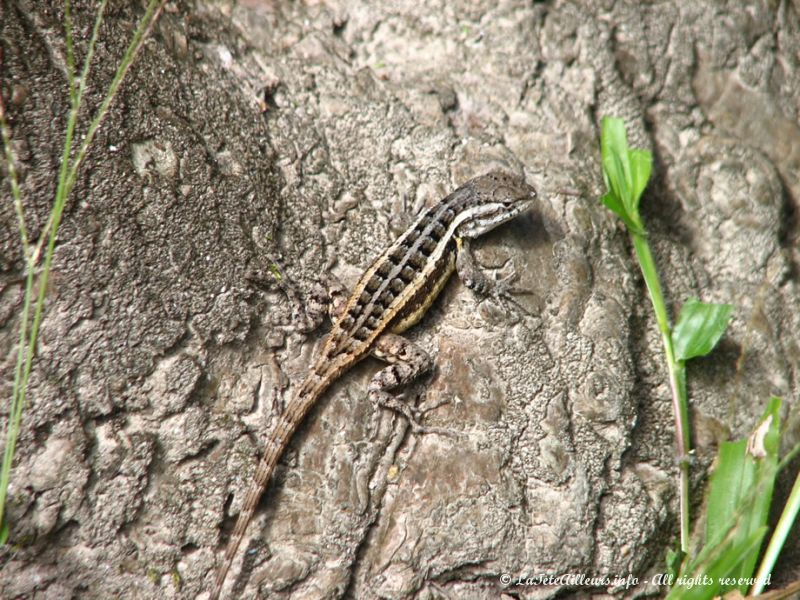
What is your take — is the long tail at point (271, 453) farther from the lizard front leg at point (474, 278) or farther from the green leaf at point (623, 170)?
the green leaf at point (623, 170)

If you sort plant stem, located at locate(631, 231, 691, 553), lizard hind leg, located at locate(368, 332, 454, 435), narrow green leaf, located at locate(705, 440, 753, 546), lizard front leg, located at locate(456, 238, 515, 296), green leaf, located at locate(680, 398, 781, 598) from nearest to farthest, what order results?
green leaf, located at locate(680, 398, 781, 598) → narrow green leaf, located at locate(705, 440, 753, 546) → lizard hind leg, located at locate(368, 332, 454, 435) → plant stem, located at locate(631, 231, 691, 553) → lizard front leg, located at locate(456, 238, 515, 296)

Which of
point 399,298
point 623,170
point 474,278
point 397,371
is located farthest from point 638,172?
point 397,371

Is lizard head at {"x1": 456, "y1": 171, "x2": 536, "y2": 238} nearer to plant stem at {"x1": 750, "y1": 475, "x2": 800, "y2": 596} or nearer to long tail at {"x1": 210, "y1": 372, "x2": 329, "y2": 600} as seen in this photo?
long tail at {"x1": 210, "y1": 372, "x2": 329, "y2": 600}

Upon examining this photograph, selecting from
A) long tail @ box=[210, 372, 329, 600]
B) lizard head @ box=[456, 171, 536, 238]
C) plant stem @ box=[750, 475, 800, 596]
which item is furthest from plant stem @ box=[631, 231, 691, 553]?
long tail @ box=[210, 372, 329, 600]

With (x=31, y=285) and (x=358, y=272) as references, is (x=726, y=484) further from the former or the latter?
(x=31, y=285)

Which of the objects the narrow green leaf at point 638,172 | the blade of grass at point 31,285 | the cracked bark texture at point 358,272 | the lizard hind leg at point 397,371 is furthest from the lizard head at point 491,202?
the blade of grass at point 31,285

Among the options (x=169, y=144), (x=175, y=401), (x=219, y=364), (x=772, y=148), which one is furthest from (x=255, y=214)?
(x=772, y=148)
